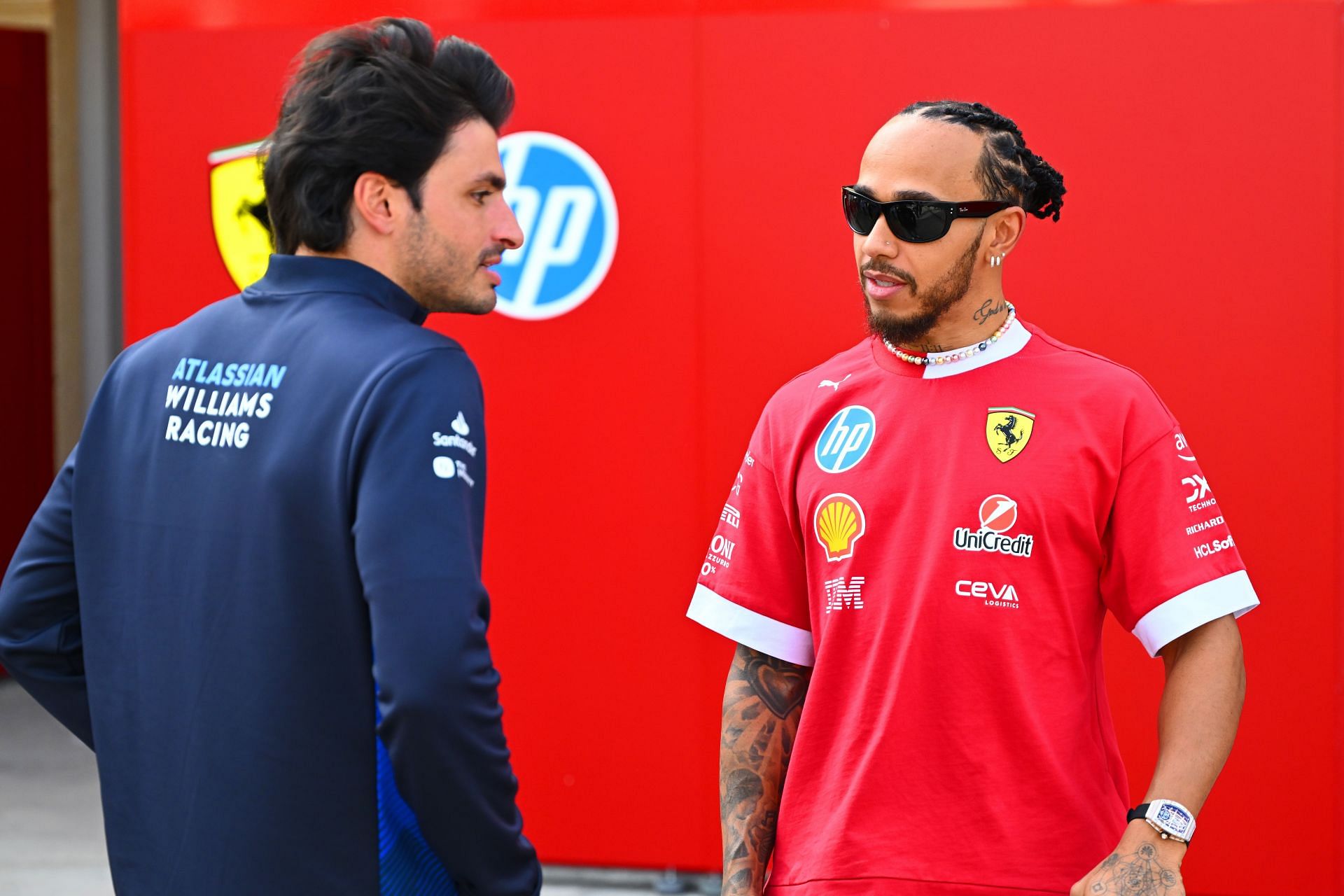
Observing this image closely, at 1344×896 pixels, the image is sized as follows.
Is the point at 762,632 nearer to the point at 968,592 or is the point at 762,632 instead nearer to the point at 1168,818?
the point at 968,592

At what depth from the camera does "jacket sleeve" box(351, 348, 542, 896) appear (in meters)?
1.40

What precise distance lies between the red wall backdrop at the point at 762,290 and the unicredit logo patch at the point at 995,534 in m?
1.93

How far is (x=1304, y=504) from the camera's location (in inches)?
138

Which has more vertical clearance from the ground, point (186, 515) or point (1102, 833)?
point (186, 515)

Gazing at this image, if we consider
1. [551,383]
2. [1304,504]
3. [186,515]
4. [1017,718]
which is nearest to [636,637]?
[551,383]

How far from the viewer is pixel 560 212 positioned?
375 cm

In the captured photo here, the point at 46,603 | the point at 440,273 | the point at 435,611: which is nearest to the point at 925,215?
the point at 440,273

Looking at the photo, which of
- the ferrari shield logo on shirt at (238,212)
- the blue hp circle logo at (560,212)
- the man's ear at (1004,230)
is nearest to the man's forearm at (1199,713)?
the man's ear at (1004,230)

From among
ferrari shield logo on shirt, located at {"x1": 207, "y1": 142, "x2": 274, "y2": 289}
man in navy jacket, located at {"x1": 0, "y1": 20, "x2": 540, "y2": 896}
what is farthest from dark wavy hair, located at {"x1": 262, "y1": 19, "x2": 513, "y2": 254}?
ferrari shield logo on shirt, located at {"x1": 207, "y1": 142, "x2": 274, "y2": 289}

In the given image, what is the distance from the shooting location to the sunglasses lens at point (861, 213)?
1.91m

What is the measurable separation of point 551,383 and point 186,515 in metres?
2.32

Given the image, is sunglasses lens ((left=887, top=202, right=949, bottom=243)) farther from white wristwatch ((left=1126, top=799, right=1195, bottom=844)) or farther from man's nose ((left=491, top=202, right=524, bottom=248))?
white wristwatch ((left=1126, top=799, right=1195, bottom=844))

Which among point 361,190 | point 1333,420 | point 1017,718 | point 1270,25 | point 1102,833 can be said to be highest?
point 1270,25

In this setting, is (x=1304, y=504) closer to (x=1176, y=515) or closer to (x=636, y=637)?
(x=636, y=637)
